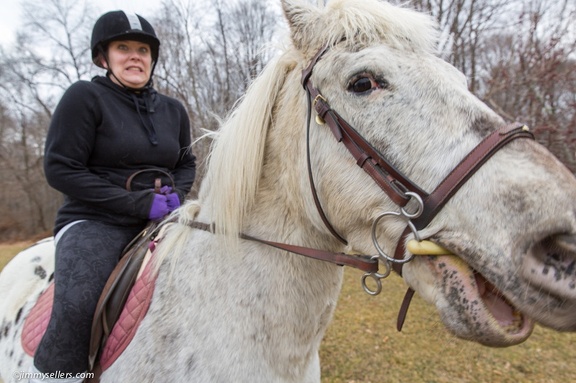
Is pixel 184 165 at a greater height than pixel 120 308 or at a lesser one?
greater

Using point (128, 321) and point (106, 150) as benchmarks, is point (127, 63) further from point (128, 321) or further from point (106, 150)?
point (128, 321)

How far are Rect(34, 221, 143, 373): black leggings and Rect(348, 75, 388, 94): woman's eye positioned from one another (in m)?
1.57

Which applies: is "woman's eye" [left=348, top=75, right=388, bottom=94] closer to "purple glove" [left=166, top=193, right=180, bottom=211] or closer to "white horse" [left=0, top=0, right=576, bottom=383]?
"white horse" [left=0, top=0, right=576, bottom=383]

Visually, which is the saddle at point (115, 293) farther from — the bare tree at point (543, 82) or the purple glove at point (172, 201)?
the bare tree at point (543, 82)

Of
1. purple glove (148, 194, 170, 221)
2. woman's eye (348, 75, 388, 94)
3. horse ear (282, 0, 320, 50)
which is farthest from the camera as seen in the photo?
purple glove (148, 194, 170, 221)

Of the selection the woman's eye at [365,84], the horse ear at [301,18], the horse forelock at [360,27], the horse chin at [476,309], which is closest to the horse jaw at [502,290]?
the horse chin at [476,309]

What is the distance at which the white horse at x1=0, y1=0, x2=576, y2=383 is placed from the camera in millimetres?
1017

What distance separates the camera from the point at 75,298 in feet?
5.54

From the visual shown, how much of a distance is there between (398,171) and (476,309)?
0.51 meters

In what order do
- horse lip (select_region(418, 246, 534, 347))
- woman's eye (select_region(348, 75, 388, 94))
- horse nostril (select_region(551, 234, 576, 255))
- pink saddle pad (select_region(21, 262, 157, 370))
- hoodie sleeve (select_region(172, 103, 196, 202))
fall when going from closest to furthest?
horse nostril (select_region(551, 234, 576, 255)), horse lip (select_region(418, 246, 534, 347)), woman's eye (select_region(348, 75, 388, 94)), pink saddle pad (select_region(21, 262, 157, 370)), hoodie sleeve (select_region(172, 103, 196, 202))

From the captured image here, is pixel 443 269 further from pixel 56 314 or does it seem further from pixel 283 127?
pixel 56 314

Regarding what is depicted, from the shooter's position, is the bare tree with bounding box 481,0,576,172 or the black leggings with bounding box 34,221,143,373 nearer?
the black leggings with bounding box 34,221,143,373

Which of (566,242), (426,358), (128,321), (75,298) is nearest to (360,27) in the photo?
(566,242)

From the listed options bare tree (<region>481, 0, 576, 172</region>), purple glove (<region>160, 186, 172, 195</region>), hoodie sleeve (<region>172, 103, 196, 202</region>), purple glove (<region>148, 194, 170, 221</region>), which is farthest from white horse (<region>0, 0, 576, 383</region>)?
bare tree (<region>481, 0, 576, 172</region>)
